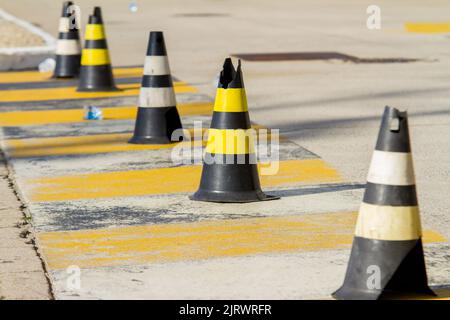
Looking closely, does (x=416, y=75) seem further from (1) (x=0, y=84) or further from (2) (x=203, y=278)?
(2) (x=203, y=278)

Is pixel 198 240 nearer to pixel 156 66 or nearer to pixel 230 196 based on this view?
pixel 230 196

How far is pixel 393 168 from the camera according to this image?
5.28 m

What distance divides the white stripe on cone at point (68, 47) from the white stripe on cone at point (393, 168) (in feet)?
30.3

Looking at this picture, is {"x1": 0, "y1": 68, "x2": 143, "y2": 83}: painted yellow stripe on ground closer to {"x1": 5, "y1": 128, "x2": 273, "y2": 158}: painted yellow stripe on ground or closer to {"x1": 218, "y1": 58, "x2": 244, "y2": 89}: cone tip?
{"x1": 5, "y1": 128, "x2": 273, "y2": 158}: painted yellow stripe on ground

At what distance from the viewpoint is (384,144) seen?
17.4 feet

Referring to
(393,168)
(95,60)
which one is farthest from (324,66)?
(393,168)

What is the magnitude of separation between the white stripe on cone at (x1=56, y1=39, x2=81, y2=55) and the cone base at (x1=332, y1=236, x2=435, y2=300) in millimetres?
9222

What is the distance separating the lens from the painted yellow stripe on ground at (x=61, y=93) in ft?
42.1

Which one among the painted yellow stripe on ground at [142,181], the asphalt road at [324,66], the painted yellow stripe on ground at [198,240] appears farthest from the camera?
the asphalt road at [324,66]

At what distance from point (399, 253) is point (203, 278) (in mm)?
1025

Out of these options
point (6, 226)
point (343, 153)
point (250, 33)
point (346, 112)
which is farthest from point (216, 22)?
point (6, 226)

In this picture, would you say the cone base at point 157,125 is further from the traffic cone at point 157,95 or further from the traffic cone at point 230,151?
the traffic cone at point 230,151

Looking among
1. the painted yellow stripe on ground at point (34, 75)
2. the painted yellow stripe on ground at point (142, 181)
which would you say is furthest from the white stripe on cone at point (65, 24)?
the painted yellow stripe on ground at point (142, 181)

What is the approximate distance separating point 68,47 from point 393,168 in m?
9.35
